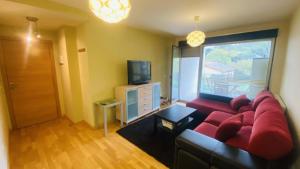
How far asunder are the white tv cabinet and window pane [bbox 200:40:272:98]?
6.04 ft

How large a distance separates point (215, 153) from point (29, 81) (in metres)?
3.76

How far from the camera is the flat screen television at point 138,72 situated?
127 inches

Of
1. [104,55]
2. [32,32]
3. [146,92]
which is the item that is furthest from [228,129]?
[32,32]

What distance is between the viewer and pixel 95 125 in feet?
9.55

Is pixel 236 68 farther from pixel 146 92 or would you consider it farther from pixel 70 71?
pixel 70 71

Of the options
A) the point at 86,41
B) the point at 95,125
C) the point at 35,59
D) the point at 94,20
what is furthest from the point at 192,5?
the point at 35,59

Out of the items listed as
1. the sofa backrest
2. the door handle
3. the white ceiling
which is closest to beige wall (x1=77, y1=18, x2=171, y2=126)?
the white ceiling

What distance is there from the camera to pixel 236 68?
366 centimetres

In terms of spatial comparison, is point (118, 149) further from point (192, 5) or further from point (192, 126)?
point (192, 5)

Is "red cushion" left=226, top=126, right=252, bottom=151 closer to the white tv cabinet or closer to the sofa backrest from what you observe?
the sofa backrest

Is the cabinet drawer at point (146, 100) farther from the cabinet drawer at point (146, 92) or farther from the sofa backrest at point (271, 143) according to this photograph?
the sofa backrest at point (271, 143)

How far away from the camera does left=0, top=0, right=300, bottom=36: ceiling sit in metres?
2.02

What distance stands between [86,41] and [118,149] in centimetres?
213

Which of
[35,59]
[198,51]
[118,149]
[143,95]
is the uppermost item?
[198,51]
